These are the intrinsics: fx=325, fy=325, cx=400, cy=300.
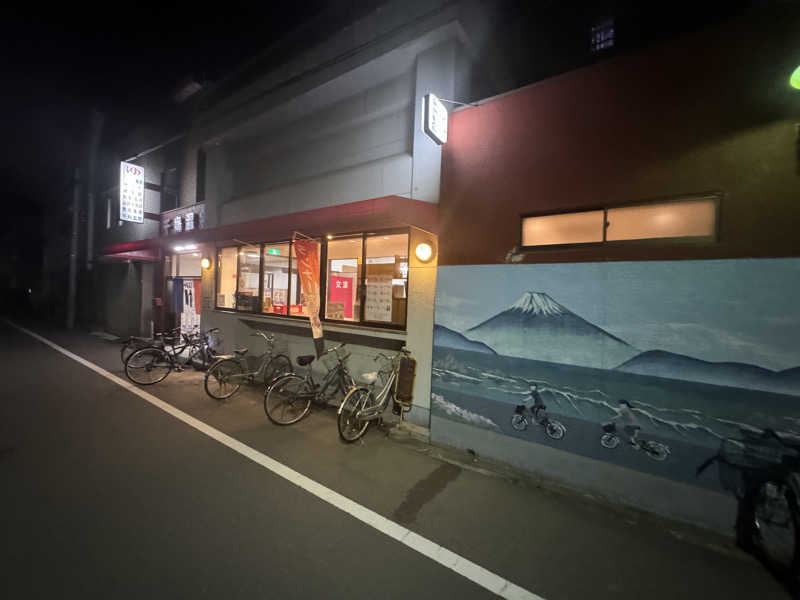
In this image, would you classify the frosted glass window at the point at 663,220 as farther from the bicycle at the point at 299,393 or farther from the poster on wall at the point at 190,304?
the poster on wall at the point at 190,304

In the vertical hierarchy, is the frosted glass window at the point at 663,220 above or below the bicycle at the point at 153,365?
above

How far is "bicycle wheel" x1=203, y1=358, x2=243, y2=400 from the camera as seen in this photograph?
759 centimetres

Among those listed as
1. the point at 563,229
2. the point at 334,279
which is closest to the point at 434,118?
the point at 563,229

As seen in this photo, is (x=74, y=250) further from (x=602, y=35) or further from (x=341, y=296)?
(x=602, y=35)

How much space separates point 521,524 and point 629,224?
4059 mm

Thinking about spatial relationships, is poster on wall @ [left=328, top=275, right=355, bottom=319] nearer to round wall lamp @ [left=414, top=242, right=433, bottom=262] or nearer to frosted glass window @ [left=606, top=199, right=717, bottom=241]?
round wall lamp @ [left=414, top=242, right=433, bottom=262]

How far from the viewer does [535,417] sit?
4.85m

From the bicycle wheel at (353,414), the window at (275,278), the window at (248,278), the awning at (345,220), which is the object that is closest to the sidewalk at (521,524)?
the bicycle wheel at (353,414)

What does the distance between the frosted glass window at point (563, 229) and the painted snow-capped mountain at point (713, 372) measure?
1710 mm

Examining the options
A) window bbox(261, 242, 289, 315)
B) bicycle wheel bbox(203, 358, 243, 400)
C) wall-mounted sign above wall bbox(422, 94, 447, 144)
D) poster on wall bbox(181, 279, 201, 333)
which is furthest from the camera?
poster on wall bbox(181, 279, 201, 333)

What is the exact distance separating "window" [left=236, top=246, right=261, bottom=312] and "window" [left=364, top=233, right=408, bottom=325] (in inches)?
173

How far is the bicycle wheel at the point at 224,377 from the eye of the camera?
759cm

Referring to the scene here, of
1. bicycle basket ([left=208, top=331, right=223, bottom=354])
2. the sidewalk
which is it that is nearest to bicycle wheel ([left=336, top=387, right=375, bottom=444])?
the sidewalk

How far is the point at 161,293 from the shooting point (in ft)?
45.8
